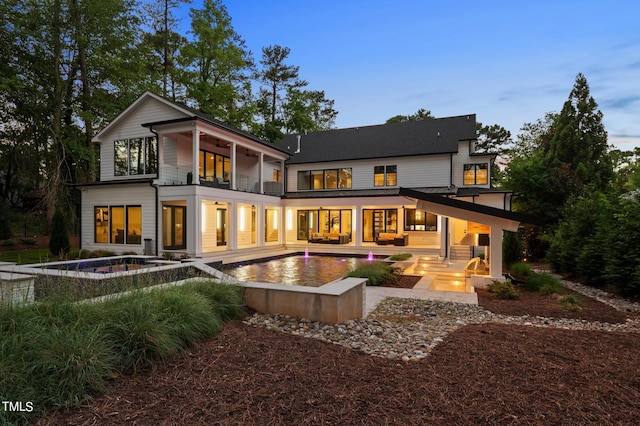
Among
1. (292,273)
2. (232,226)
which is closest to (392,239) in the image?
(232,226)

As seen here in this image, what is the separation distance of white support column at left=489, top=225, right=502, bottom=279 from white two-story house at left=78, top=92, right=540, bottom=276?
1.59m

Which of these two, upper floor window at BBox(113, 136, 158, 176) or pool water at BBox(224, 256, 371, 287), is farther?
upper floor window at BBox(113, 136, 158, 176)

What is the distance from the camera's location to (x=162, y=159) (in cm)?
1772

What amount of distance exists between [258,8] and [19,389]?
93.0 feet

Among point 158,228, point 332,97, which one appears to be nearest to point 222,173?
point 158,228

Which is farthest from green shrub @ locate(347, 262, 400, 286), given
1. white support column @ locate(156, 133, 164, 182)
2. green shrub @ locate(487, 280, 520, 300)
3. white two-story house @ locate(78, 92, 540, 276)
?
white support column @ locate(156, 133, 164, 182)

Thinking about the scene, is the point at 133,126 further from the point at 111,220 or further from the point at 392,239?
the point at 392,239

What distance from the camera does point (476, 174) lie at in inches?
850

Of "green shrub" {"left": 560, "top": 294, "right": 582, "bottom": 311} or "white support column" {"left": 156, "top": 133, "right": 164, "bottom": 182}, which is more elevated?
"white support column" {"left": 156, "top": 133, "right": 164, "bottom": 182}

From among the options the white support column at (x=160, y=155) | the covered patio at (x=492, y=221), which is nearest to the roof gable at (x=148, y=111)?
the white support column at (x=160, y=155)

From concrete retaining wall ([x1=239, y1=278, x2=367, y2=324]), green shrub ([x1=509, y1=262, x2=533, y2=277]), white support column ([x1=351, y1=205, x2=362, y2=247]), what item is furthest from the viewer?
white support column ([x1=351, y1=205, x2=362, y2=247])

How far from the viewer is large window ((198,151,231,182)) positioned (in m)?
19.4

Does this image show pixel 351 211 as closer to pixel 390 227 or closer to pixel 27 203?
pixel 390 227

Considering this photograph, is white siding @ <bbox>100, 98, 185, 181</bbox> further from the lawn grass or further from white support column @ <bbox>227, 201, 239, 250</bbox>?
the lawn grass
